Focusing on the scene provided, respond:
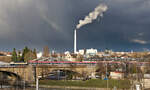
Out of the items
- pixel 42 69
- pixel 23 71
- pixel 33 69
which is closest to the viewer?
→ pixel 23 71

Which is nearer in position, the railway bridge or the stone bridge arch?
the railway bridge

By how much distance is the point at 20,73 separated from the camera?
59500mm

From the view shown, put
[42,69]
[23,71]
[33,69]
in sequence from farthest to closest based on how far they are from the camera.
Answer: [33,69], [42,69], [23,71]

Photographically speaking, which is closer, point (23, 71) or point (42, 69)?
point (23, 71)

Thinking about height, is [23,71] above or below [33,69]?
below

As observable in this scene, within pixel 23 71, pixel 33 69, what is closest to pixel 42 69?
pixel 33 69

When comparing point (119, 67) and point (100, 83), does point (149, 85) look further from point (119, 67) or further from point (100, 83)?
point (119, 67)

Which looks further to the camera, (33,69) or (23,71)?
(33,69)

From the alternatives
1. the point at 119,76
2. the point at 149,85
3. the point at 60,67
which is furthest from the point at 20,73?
the point at 149,85

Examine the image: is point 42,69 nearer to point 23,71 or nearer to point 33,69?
point 33,69

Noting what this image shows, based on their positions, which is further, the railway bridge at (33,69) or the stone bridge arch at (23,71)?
the stone bridge arch at (23,71)

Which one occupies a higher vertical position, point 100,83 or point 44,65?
point 44,65

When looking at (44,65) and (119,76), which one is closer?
(119,76)

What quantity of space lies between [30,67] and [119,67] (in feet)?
102
